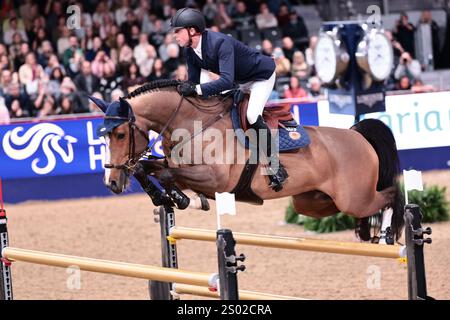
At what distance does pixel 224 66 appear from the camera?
6.73 meters

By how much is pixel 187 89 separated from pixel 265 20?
35.7 feet

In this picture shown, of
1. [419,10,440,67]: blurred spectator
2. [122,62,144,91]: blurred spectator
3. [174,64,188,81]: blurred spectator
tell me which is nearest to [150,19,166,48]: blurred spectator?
[122,62,144,91]: blurred spectator

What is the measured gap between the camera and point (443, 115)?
1348 centimetres

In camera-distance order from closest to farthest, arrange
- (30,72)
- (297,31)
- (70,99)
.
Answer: (70,99) → (30,72) → (297,31)

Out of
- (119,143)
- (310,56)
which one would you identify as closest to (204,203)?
(119,143)

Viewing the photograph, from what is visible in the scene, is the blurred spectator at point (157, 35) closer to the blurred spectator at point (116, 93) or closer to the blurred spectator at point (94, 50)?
the blurred spectator at point (94, 50)

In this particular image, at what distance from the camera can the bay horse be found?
22.0 ft

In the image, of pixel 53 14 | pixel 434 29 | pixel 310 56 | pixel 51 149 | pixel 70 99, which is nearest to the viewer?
pixel 51 149

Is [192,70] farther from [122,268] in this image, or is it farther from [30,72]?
[30,72]

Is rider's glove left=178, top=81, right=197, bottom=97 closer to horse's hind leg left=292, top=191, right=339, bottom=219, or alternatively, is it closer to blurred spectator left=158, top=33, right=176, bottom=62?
horse's hind leg left=292, top=191, right=339, bottom=219

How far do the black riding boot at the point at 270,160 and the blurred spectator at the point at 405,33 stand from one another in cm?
1091

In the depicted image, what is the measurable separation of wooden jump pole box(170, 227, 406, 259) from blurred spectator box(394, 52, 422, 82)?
9.29 m
